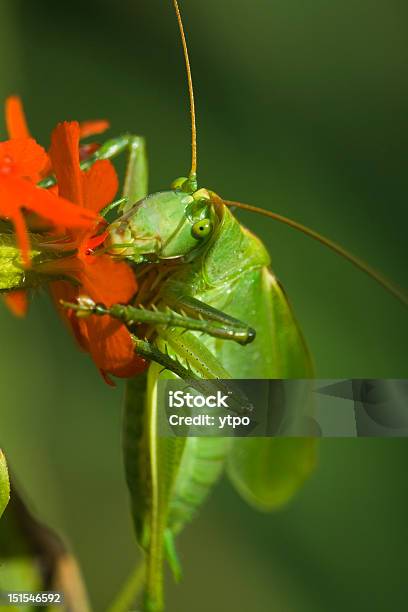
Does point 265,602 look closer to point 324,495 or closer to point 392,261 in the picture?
point 324,495

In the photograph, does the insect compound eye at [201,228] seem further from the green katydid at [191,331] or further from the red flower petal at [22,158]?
Result: the red flower petal at [22,158]

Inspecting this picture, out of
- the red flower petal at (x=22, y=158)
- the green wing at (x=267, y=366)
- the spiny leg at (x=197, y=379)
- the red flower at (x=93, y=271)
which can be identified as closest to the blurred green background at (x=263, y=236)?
the green wing at (x=267, y=366)

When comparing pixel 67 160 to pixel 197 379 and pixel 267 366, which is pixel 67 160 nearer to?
pixel 197 379

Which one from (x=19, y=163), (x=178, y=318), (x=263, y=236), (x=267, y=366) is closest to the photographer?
(x=19, y=163)

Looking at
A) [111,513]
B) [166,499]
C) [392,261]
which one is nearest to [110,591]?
[111,513]

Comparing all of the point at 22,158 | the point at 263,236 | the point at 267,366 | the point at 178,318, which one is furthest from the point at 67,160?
the point at 263,236
